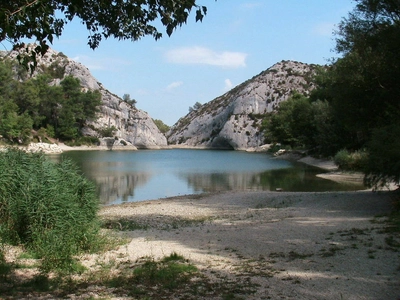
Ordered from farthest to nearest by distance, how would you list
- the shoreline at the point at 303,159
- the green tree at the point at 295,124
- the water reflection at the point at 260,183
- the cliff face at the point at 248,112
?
the cliff face at the point at 248,112 < the green tree at the point at 295,124 < the shoreline at the point at 303,159 < the water reflection at the point at 260,183

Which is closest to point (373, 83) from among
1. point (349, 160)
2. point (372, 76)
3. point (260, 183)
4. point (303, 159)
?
point (372, 76)

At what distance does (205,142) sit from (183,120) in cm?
3694

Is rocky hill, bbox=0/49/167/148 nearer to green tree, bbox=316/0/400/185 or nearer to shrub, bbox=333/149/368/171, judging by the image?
shrub, bbox=333/149/368/171

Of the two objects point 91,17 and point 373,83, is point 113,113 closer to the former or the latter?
point 373,83

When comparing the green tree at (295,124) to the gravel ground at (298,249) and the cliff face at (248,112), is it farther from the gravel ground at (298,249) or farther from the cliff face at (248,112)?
the gravel ground at (298,249)

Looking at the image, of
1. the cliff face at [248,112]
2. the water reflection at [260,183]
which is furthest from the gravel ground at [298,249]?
the cliff face at [248,112]

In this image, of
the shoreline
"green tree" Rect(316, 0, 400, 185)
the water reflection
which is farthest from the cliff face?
"green tree" Rect(316, 0, 400, 185)

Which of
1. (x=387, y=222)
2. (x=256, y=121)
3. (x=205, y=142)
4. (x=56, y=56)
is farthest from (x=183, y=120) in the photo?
(x=387, y=222)

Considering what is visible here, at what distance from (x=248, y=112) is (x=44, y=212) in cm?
12742

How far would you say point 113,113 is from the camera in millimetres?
124812

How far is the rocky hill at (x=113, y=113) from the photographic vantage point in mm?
119938

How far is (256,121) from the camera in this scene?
130 m

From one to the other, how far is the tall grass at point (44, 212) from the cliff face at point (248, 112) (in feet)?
377

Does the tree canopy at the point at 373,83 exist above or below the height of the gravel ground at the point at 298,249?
above
